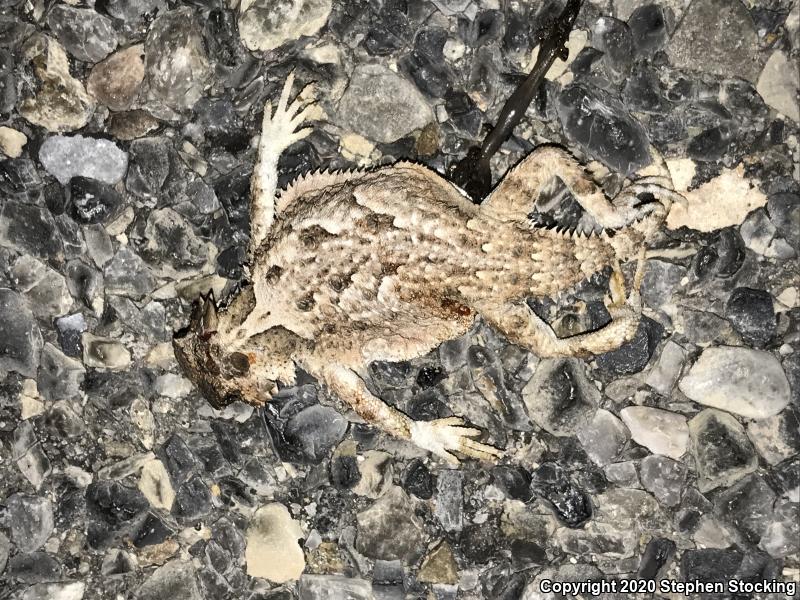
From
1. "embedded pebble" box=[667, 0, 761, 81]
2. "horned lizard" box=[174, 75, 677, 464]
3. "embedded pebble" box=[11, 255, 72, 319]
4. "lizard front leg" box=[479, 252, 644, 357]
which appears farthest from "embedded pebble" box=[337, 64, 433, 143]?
"embedded pebble" box=[11, 255, 72, 319]

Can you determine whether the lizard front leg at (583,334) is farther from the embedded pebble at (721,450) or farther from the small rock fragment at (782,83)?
the small rock fragment at (782,83)

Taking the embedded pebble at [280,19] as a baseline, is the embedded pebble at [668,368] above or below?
below

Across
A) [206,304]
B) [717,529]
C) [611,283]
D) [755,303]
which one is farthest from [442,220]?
[717,529]

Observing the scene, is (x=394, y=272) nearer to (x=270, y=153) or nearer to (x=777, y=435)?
(x=270, y=153)

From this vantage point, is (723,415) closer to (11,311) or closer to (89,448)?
(89,448)

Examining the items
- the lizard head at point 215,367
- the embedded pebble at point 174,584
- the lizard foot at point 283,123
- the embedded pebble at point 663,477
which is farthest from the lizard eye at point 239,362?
the embedded pebble at point 663,477

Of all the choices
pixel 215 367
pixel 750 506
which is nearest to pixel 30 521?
pixel 215 367

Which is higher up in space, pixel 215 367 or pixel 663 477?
pixel 663 477
